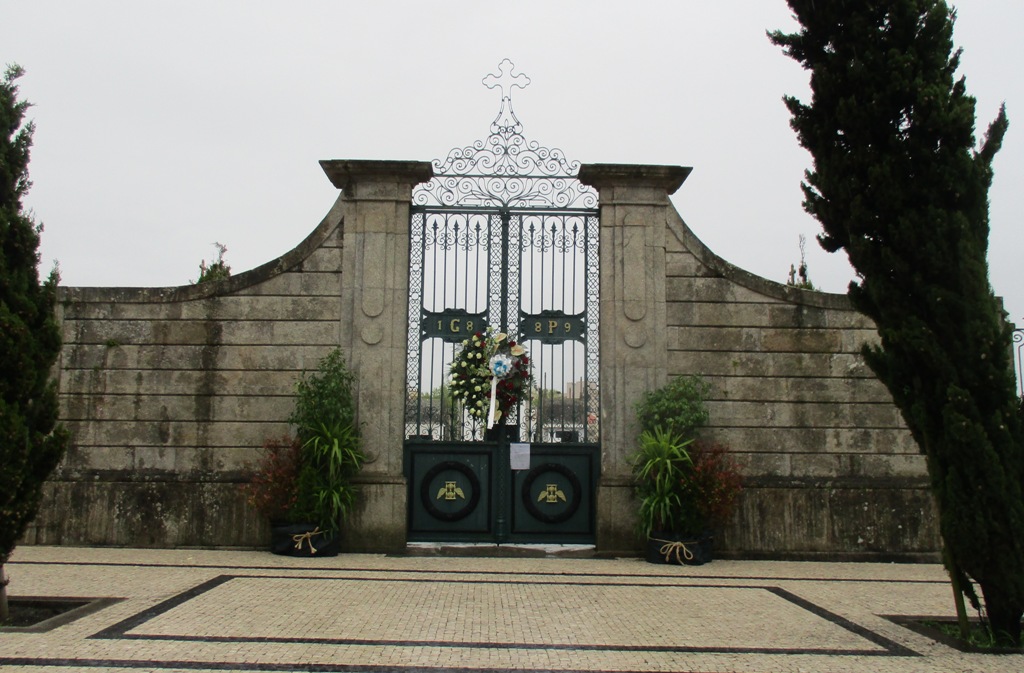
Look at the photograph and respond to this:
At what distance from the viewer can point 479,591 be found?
6.89 m

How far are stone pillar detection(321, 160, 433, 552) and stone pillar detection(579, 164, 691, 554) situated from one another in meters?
2.04

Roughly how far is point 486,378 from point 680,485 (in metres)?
2.26

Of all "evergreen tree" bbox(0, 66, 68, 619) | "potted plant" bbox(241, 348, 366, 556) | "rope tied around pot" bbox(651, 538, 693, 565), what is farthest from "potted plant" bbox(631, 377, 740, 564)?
"evergreen tree" bbox(0, 66, 68, 619)

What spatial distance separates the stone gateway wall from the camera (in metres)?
9.09

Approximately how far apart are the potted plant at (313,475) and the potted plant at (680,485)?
115 inches

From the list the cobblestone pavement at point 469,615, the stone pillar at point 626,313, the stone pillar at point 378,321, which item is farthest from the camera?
the stone pillar at point 626,313

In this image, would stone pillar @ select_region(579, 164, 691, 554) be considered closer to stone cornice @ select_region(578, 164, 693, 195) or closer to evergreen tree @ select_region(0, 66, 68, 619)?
stone cornice @ select_region(578, 164, 693, 195)

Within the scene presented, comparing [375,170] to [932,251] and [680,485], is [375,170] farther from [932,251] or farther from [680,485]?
[932,251]

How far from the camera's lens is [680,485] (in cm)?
864

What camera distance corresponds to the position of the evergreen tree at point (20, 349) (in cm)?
555

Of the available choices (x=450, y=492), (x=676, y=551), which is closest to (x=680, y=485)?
(x=676, y=551)

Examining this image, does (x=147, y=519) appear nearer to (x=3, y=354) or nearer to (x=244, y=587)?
(x=244, y=587)

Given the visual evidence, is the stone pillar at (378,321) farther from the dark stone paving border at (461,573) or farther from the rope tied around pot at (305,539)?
the dark stone paving border at (461,573)

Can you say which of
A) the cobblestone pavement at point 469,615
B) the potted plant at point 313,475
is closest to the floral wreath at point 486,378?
the potted plant at point 313,475
